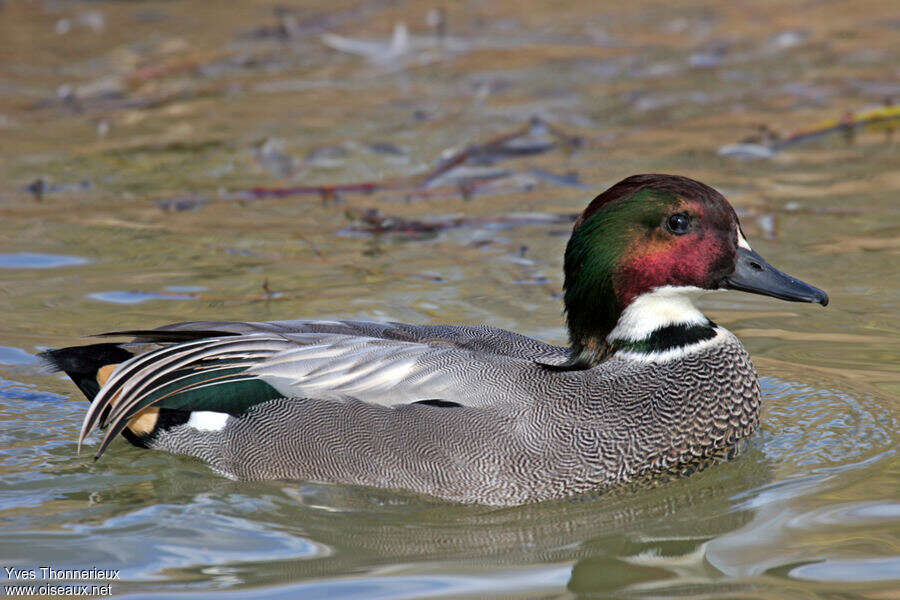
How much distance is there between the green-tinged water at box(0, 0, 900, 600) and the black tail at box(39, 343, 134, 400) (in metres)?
0.25

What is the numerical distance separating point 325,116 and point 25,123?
7.90ft

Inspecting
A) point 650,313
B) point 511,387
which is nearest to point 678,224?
point 650,313

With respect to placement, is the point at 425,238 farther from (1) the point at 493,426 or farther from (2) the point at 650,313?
(1) the point at 493,426

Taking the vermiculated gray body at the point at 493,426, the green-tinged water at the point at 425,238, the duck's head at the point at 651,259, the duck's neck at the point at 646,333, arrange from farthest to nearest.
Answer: the duck's neck at the point at 646,333 → the duck's head at the point at 651,259 → the vermiculated gray body at the point at 493,426 → the green-tinged water at the point at 425,238

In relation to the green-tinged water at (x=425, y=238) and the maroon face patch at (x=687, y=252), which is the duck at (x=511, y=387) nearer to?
the maroon face patch at (x=687, y=252)

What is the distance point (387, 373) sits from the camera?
495 cm

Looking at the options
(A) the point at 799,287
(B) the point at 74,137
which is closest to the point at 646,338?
(A) the point at 799,287

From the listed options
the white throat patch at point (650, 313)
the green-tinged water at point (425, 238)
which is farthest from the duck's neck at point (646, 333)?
the green-tinged water at point (425, 238)

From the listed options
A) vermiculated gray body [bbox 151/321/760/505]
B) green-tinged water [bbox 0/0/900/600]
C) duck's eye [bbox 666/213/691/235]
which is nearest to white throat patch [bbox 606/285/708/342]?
vermiculated gray body [bbox 151/321/760/505]

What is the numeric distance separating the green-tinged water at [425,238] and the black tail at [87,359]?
25 cm

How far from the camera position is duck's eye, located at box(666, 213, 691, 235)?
195 inches

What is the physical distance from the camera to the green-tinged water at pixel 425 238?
4.33 metres

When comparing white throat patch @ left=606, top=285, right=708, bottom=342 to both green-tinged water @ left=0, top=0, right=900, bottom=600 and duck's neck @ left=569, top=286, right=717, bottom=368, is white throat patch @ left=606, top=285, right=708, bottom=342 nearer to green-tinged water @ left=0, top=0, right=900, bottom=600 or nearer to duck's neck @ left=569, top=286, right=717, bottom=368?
duck's neck @ left=569, top=286, right=717, bottom=368

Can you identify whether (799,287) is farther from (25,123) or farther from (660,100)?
(25,123)
